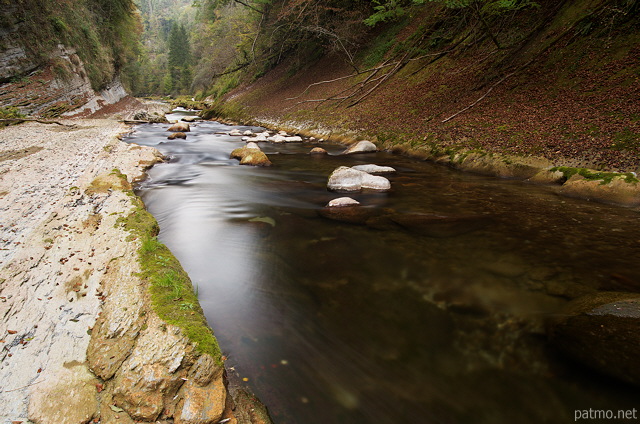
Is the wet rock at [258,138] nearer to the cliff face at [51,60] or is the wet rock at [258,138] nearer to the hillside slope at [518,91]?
the hillside slope at [518,91]

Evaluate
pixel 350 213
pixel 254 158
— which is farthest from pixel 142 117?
pixel 350 213

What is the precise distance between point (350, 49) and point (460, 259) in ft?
63.6

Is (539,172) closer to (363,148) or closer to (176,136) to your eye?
(363,148)

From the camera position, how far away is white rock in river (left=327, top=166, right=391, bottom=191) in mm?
6914

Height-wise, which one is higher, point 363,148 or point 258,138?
point 363,148

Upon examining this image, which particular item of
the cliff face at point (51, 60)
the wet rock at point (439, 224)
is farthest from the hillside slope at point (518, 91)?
the cliff face at point (51, 60)

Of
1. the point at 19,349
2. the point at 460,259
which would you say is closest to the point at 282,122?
the point at 460,259

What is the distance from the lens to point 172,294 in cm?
268

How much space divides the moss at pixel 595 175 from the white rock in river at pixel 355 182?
3618mm

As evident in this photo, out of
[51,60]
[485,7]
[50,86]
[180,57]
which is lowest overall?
[50,86]

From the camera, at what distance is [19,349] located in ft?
7.23

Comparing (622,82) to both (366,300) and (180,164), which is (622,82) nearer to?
(366,300)

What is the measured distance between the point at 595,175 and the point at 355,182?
4634 millimetres

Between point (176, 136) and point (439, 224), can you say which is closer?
point (439, 224)
